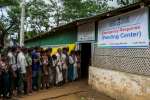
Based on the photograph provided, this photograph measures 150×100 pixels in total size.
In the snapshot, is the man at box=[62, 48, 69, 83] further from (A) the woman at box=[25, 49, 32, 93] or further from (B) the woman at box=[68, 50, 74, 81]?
(A) the woman at box=[25, 49, 32, 93]

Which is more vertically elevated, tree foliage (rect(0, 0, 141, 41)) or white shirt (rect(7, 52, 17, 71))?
tree foliage (rect(0, 0, 141, 41))

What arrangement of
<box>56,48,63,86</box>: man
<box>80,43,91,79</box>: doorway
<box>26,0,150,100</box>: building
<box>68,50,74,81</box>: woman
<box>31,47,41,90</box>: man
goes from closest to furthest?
1. <box>26,0,150,100</box>: building
2. <box>31,47,41,90</box>: man
3. <box>56,48,63,86</box>: man
4. <box>68,50,74,81</box>: woman
5. <box>80,43,91,79</box>: doorway

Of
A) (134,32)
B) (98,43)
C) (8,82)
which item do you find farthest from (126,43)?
(8,82)

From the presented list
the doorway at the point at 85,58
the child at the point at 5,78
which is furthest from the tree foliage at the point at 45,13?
the child at the point at 5,78

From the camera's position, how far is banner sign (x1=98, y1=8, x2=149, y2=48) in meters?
10.4

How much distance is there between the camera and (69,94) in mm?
12773

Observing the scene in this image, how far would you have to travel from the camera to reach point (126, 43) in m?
11.3

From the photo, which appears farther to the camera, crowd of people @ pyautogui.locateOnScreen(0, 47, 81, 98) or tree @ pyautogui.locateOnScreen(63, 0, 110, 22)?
Answer: tree @ pyautogui.locateOnScreen(63, 0, 110, 22)

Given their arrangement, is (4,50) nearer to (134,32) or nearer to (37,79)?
(37,79)

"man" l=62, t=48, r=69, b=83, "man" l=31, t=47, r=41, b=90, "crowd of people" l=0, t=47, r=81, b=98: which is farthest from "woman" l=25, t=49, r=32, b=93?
"man" l=62, t=48, r=69, b=83

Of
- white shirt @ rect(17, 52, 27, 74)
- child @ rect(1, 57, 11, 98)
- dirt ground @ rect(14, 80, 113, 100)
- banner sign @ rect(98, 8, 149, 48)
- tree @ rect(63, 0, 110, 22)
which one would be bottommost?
dirt ground @ rect(14, 80, 113, 100)

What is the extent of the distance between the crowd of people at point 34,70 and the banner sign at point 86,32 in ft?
2.71

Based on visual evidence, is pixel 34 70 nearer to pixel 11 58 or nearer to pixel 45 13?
pixel 11 58

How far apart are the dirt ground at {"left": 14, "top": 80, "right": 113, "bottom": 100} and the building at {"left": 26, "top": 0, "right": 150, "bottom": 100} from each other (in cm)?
32
